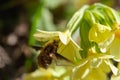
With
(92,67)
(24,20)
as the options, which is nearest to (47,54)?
(92,67)

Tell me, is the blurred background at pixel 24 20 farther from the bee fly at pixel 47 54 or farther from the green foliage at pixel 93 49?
the green foliage at pixel 93 49

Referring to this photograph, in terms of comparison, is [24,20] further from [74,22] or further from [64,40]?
[64,40]

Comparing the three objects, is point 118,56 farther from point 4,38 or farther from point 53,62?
point 4,38

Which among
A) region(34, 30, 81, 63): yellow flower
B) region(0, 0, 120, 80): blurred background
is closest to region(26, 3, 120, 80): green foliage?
region(34, 30, 81, 63): yellow flower

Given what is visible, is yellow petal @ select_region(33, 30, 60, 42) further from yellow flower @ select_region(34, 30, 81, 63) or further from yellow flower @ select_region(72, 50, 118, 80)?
yellow flower @ select_region(72, 50, 118, 80)

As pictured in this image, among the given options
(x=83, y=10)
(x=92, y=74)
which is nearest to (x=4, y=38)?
(x=83, y=10)
